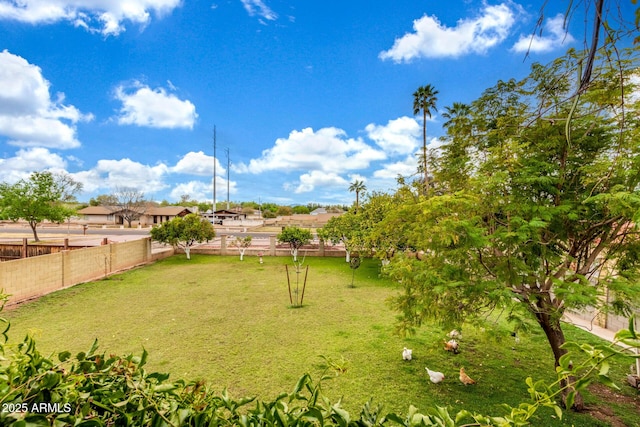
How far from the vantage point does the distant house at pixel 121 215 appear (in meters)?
48.8

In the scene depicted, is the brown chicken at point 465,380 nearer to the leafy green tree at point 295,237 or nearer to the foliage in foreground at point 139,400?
the foliage in foreground at point 139,400

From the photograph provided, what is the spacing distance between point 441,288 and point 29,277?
1132 cm

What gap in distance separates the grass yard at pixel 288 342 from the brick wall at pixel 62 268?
1.67 ft

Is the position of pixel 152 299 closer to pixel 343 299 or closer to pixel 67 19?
pixel 343 299

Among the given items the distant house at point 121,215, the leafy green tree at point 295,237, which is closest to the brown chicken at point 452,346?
the leafy green tree at point 295,237

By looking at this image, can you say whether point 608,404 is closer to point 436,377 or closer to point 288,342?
point 436,377

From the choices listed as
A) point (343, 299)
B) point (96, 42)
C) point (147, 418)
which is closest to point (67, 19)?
point (96, 42)

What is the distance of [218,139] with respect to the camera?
44.6 m

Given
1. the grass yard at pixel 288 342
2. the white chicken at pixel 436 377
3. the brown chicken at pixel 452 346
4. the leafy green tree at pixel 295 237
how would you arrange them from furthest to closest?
the leafy green tree at pixel 295 237 < the brown chicken at pixel 452 346 < the white chicken at pixel 436 377 < the grass yard at pixel 288 342

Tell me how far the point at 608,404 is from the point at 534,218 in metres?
3.25

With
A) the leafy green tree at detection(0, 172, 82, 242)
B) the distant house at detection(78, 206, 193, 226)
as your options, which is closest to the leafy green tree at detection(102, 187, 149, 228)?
the distant house at detection(78, 206, 193, 226)

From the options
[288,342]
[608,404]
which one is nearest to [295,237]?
[288,342]

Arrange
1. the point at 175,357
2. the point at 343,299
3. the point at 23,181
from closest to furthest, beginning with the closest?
the point at 175,357, the point at 343,299, the point at 23,181

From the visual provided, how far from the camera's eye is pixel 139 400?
3.04 feet
